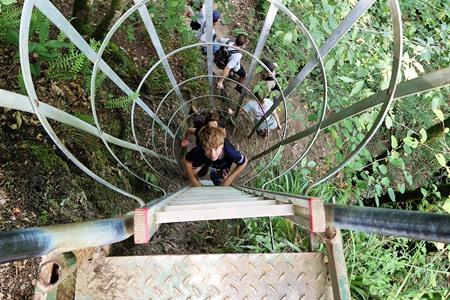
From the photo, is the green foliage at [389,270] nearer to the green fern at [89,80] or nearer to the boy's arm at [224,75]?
the boy's arm at [224,75]

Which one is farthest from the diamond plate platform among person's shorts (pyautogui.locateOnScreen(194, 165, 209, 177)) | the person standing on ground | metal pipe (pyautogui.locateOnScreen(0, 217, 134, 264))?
the person standing on ground

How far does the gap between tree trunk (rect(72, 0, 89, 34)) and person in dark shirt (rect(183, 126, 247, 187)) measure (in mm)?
1668

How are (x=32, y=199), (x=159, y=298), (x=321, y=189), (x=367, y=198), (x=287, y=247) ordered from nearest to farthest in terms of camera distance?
(x=159, y=298), (x=32, y=199), (x=287, y=247), (x=321, y=189), (x=367, y=198)

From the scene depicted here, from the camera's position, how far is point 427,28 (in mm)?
6434

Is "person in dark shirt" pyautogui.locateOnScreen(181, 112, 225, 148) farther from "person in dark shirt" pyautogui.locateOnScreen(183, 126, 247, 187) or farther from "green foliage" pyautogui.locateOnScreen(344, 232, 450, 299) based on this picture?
"green foliage" pyautogui.locateOnScreen(344, 232, 450, 299)

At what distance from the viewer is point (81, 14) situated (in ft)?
12.6

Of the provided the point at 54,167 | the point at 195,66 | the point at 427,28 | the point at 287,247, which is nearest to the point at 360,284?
the point at 287,247

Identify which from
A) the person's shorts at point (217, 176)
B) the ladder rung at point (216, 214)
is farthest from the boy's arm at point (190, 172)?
the ladder rung at point (216, 214)

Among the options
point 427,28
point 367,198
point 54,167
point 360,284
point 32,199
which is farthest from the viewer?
point 427,28

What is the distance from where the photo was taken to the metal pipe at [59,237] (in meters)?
0.94

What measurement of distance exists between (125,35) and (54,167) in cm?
279

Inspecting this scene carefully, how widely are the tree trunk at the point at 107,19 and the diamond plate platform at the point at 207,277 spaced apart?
8.75 ft

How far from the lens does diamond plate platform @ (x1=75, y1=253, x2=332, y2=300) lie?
6.61ft

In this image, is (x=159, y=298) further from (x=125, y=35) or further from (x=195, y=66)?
(x=195, y=66)
